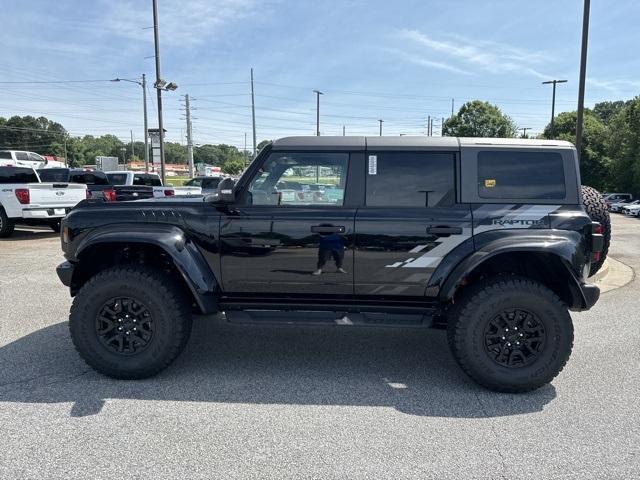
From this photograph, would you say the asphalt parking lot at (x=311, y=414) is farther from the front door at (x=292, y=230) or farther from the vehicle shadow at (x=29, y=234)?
the vehicle shadow at (x=29, y=234)

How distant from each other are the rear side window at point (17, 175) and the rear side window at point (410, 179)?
36.7ft

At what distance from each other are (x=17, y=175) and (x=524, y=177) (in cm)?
1227

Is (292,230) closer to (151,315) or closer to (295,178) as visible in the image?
(295,178)

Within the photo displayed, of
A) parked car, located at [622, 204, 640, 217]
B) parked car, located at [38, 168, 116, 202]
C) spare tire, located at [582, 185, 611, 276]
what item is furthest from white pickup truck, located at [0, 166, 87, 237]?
parked car, located at [622, 204, 640, 217]

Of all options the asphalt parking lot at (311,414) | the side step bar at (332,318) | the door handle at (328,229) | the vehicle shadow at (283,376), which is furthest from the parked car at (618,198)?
the door handle at (328,229)

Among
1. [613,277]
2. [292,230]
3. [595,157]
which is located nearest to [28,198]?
[292,230]

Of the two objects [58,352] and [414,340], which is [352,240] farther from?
[58,352]

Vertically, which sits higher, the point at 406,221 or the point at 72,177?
the point at 72,177

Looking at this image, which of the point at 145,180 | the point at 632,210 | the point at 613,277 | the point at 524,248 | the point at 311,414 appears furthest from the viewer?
the point at 632,210

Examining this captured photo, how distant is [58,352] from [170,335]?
1.40 meters

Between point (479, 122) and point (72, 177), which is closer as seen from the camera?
point (72, 177)

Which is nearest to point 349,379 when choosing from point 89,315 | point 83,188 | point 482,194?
point 482,194

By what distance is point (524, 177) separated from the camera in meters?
3.63

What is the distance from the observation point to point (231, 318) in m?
3.73
